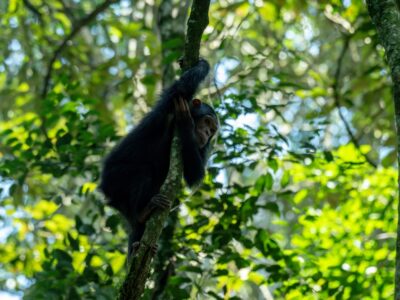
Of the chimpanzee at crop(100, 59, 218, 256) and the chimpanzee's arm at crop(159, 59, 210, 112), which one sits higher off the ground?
the chimpanzee's arm at crop(159, 59, 210, 112)

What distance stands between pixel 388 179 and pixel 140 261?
4729 mm

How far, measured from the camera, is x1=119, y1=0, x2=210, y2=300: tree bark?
12.3ft

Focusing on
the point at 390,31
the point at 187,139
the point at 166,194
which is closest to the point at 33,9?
the point at 187,139

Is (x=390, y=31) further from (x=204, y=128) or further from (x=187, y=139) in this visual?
(x=204, y=128)

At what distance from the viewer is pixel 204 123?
6062mm

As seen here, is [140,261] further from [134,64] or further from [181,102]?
[134,64]

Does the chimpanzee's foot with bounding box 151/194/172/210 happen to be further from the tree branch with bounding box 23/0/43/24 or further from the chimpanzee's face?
the tree branch with bounding box 23/0/43/24

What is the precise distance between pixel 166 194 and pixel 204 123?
1.93 m

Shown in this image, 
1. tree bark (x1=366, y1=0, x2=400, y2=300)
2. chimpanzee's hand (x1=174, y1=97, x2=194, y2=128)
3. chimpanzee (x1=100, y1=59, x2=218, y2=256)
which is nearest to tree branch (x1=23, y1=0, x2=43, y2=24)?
chimpanzee (x1=100, y1=59, x2=218, y2=256)

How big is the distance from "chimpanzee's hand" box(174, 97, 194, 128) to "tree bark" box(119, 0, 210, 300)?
0.44 meters

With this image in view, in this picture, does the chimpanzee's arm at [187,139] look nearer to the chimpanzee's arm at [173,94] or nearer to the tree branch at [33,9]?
the chimpanzee's arm at [173,94]

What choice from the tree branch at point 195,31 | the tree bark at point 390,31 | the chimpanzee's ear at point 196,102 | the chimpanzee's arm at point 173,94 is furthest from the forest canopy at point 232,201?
the tree bark at point 390,31

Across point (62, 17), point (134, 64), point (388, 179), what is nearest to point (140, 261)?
point (388, 179)

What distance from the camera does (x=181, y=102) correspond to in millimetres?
5422
